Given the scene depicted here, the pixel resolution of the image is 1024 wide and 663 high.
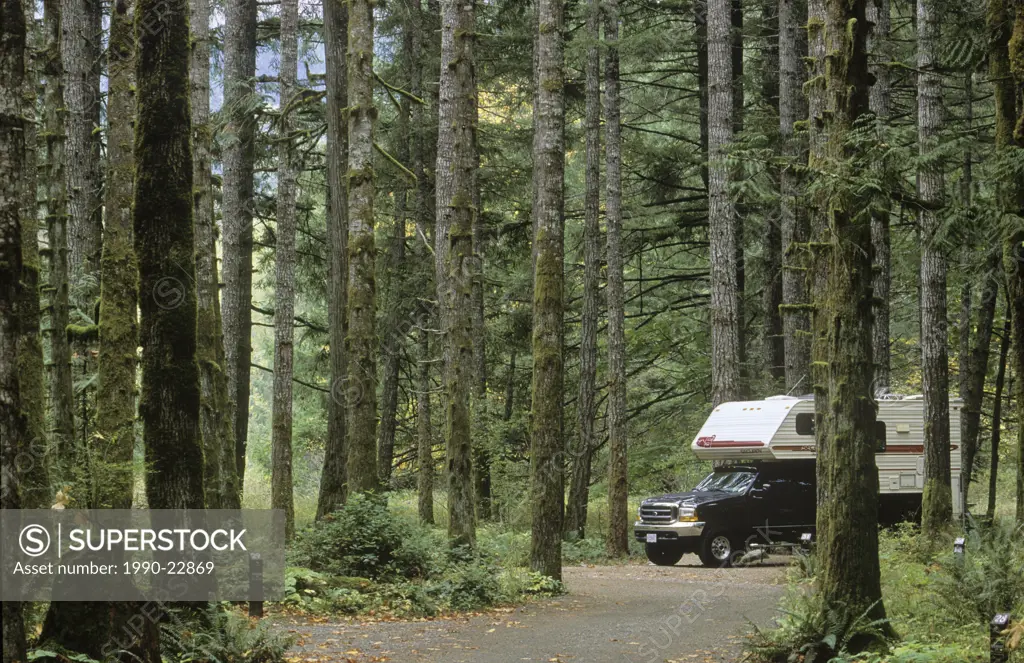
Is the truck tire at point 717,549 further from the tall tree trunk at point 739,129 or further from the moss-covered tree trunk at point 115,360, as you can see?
the moss-covered tree trunk at point 115,360

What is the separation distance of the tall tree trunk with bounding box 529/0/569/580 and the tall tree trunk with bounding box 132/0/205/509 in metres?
Result: 6.94

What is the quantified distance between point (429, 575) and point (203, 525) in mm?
5864

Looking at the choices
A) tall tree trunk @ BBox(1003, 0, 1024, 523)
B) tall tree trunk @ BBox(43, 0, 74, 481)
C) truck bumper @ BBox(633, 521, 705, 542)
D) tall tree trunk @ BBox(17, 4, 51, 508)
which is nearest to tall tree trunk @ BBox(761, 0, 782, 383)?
truck bumper @ BBox(633, 521, 705, 542)

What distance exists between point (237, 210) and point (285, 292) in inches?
115

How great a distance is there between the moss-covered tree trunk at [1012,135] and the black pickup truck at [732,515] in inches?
357

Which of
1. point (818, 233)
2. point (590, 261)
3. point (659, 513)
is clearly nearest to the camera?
point (818, 233)

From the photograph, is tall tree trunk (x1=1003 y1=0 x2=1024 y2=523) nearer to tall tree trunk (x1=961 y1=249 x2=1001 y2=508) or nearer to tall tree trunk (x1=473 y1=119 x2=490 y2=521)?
tall tree trunk (x1=961 y1=249 x2=1001 y2=508)

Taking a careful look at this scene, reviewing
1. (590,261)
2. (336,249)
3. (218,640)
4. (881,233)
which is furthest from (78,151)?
(881,233)

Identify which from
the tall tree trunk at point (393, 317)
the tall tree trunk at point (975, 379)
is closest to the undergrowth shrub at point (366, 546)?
the tall tree trunk at point (393, 317)

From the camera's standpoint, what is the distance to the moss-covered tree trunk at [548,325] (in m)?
Result: 14.9

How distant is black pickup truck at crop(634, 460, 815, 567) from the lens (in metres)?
21.0

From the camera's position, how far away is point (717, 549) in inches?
840

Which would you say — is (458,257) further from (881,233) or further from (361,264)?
(881,233)

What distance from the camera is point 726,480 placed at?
22.3 metres
